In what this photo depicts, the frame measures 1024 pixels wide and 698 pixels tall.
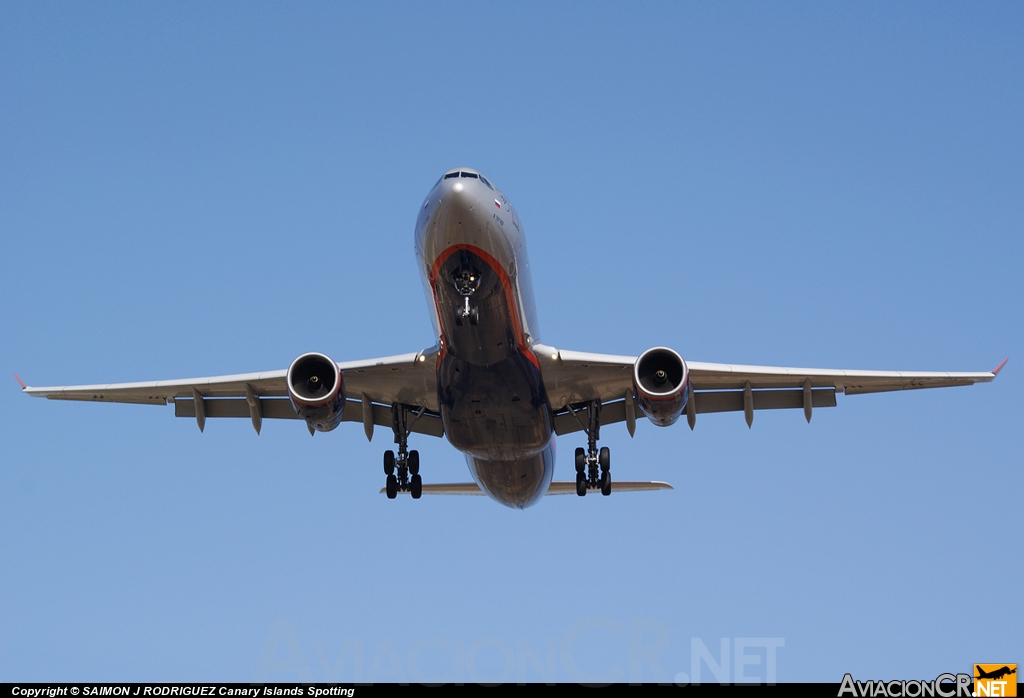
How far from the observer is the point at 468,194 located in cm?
2228

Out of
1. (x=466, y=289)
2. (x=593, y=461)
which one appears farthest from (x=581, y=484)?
(x=466, y=289)

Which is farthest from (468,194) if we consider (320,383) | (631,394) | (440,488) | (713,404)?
(440,488)

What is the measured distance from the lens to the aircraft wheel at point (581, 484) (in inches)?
1100

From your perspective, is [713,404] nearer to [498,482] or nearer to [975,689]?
[498,482]

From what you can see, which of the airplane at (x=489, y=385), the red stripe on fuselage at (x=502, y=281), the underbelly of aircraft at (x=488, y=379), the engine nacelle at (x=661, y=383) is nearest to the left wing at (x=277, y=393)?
the airplane at (x=489, y=385)

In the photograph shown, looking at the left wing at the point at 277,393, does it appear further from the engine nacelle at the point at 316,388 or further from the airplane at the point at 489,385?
A: the engine nacelle at the point at 316,388

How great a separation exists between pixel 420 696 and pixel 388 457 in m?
8.27

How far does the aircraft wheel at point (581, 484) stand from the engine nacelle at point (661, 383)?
12.3ft

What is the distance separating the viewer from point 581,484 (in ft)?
92.2

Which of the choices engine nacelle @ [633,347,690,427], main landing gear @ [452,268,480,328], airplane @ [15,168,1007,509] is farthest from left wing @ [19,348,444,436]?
engine nacelle @ [633,347,690,427]

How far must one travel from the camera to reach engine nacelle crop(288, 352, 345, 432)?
80.8 feet

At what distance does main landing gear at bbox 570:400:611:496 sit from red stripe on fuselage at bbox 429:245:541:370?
8.98 ft

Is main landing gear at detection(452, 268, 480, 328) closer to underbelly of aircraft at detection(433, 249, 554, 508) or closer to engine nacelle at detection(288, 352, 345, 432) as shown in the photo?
underbelly of aircraft at detection(433, 249, 554, 508)

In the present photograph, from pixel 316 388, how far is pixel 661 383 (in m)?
6.89
